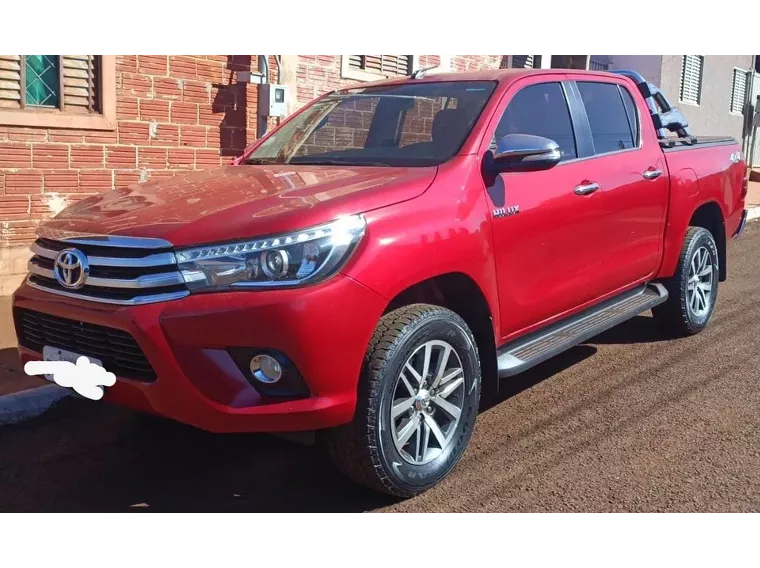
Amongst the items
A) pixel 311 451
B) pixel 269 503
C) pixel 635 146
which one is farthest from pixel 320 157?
pixel 635 146

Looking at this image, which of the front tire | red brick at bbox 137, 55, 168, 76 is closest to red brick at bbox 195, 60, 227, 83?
red brick at bbox 137, 55, 168, 76

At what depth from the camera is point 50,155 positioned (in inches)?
269

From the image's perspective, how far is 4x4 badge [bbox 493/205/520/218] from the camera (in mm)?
3763

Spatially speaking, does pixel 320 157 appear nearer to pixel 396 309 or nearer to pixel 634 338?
pixel 396 309

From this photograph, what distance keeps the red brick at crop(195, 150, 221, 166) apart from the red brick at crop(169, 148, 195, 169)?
2.4 inches

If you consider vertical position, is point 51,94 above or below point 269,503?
above

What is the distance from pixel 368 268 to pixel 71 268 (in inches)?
48.6

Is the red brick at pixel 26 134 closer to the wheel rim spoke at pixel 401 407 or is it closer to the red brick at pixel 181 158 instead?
the red brick at pixel 181 158

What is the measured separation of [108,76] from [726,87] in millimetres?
19432

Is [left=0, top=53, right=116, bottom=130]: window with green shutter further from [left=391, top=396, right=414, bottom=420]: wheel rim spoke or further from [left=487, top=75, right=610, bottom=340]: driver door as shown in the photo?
[left=391, top=396, right=414, bottom=420]: wheel rim spoke

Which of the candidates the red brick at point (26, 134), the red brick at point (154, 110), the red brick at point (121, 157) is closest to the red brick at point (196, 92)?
the red brick at point (154, 110)

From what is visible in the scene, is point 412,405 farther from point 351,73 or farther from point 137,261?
point 351,73

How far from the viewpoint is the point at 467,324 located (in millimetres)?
3729

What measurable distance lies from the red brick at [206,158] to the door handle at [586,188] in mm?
4828
